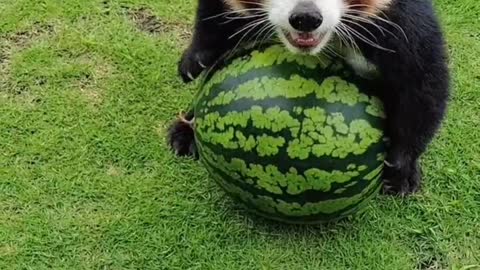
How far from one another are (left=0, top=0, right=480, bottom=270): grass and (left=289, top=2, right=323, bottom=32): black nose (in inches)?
34.5

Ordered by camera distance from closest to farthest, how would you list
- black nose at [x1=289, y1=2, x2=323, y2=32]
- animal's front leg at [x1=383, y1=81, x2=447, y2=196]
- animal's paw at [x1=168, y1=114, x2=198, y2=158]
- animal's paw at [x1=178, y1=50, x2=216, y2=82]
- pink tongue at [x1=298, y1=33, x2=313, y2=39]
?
black nose at [x1=289, y1=2, x2=323, y2=32], pink tongue at [x1=298, y1=33, x2=313, y2=39], animal's front leg at [x1=383, y1=81, x2=447, y2=196], animal's paw at [x1=178, y1=50, x2=216, y2=82], animal's paw at [x1=168, y1=114, x2=198, y2=158]

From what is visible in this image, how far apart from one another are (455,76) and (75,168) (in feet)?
5.59

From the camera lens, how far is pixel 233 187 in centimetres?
320

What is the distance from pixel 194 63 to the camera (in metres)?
3.42

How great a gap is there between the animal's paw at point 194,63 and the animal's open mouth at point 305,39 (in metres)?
0.49

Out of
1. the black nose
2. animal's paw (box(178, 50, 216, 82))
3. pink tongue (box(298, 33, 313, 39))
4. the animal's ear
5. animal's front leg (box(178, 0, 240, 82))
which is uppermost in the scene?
the black nose

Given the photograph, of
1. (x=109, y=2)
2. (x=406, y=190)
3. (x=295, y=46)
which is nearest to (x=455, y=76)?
(x=406, y=190)

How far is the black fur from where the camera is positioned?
305 cm

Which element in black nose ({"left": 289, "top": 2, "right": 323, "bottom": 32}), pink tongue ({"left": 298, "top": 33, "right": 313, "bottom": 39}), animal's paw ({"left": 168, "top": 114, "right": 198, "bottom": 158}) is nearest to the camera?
black nose ({"left": 289, "top": 2, "right": 323, "bottom": 32})

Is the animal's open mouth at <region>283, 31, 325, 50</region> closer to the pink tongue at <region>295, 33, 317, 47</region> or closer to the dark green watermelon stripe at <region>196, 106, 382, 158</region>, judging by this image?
the pink tongue at <region>295, 33, 317, 47</region>

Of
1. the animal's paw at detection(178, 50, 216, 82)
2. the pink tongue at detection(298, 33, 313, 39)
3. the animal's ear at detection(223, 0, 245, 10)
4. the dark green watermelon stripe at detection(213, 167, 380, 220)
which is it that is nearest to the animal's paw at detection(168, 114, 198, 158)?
the animal's paw at detection(178, 50, 216, 82)

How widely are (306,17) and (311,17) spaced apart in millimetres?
15

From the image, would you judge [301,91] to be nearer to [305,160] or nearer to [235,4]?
[305,160]

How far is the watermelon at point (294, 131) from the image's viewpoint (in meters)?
3.00
